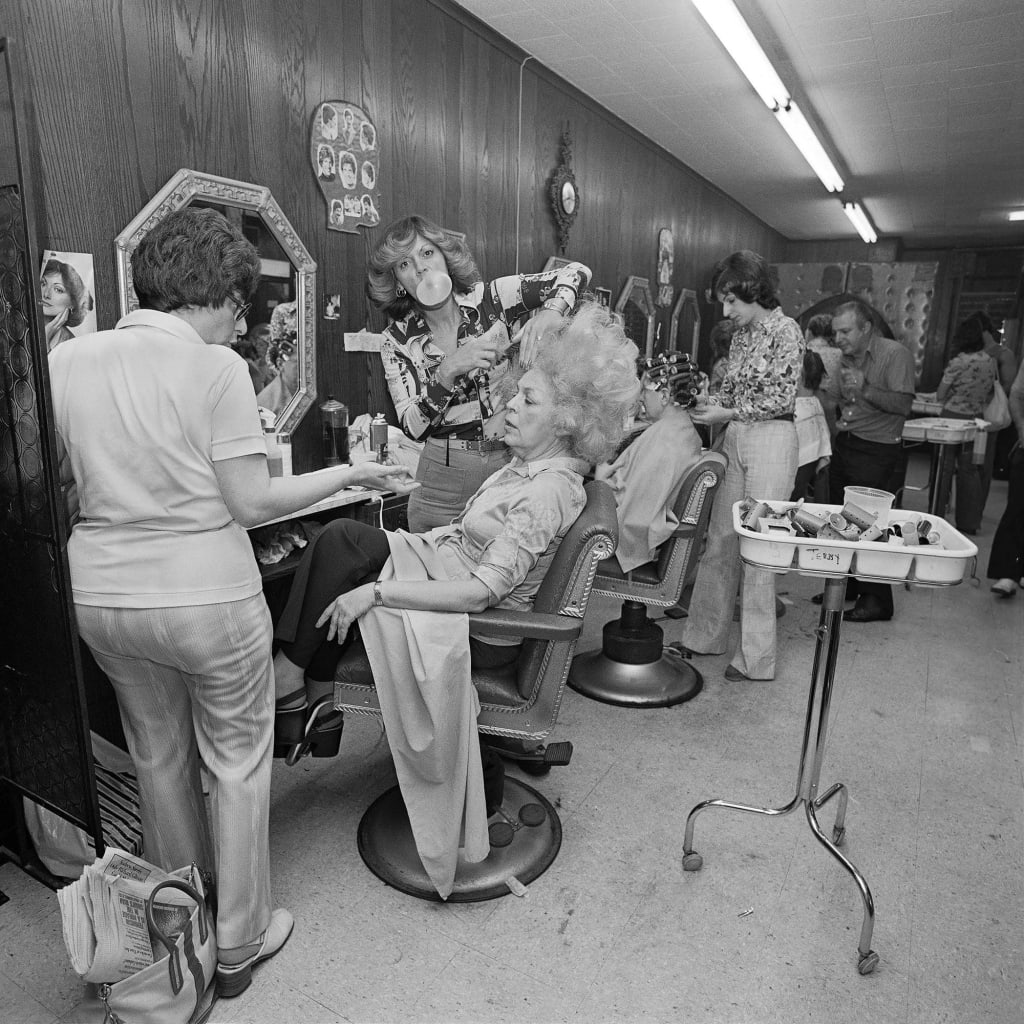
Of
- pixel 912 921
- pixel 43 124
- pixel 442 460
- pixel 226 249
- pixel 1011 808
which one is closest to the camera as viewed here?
pixel 226 249

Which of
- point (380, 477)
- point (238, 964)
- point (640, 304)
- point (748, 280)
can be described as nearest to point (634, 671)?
point (748, 280)

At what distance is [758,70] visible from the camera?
412 centimetres

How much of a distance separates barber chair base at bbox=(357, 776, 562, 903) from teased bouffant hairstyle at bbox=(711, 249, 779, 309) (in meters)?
2.00

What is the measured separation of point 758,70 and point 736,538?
8.81ft

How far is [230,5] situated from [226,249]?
1.66 m

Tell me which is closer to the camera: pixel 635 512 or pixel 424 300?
pixel 424 300

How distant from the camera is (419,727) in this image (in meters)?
1.69

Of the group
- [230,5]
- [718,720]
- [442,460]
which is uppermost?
[230,5]

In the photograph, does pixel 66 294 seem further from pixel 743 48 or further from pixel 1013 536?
pixel 1013 536

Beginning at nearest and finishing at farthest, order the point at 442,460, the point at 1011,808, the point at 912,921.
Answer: the point at 912,921, the point at 1011,808, the point at 442,460

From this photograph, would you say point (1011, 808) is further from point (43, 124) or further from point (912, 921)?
point (43, 124)

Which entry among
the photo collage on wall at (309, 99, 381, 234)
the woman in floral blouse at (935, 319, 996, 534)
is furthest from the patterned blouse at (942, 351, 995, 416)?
the photo collage on wall at (309, 99, 381, 234)

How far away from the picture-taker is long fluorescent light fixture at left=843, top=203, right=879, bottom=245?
806 cm

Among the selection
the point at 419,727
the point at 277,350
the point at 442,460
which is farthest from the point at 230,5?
the point at 419,727
